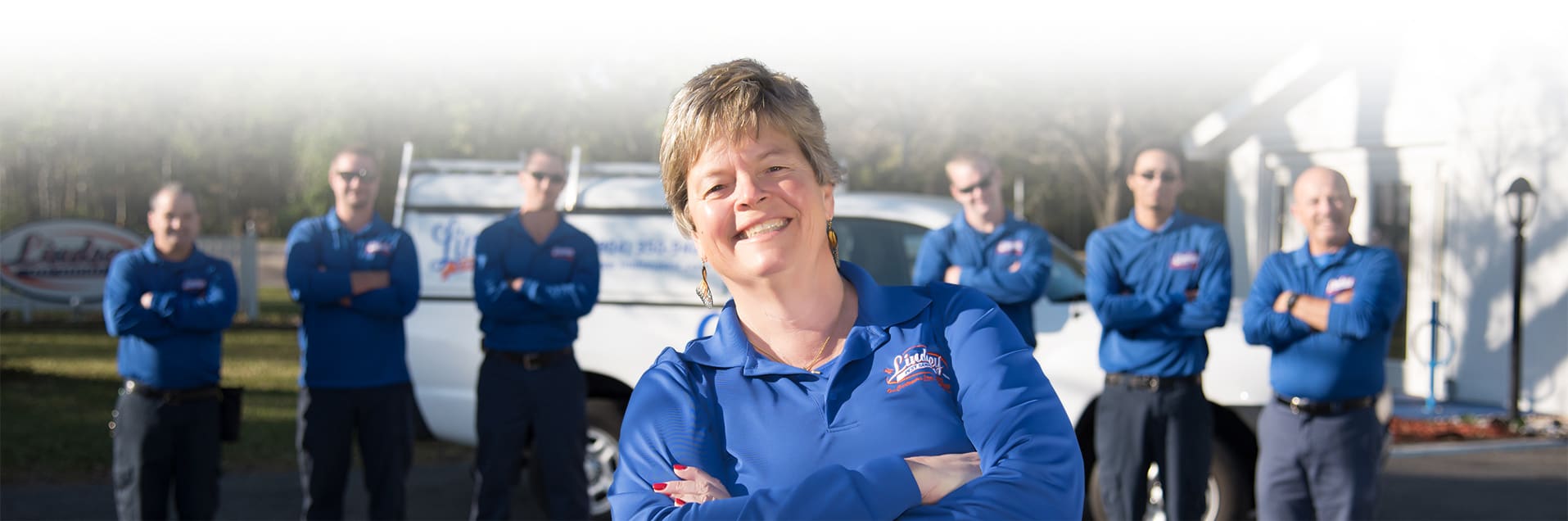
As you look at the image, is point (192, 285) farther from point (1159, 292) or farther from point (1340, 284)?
point (1340, 284)

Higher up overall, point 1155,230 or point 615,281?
point 1155,230

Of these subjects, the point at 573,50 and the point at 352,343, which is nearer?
the point at 352,343

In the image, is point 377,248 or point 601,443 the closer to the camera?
point 377,248

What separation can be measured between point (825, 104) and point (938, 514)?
1983cm

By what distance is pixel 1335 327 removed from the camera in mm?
4828

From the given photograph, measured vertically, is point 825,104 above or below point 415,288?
above

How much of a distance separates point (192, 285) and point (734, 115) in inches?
187

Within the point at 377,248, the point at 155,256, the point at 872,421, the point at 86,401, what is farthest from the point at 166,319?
the point at 86,401

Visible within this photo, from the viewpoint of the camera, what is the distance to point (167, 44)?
690 inches

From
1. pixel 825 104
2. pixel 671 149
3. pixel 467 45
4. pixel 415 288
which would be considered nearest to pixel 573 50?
pixel 467 45

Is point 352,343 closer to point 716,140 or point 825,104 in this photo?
point 716,140

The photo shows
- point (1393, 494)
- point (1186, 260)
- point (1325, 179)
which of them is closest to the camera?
point (1325, 179)

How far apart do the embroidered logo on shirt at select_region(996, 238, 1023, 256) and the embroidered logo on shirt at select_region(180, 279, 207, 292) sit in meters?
3.89

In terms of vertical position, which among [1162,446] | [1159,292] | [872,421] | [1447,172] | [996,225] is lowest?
[1162,446]
